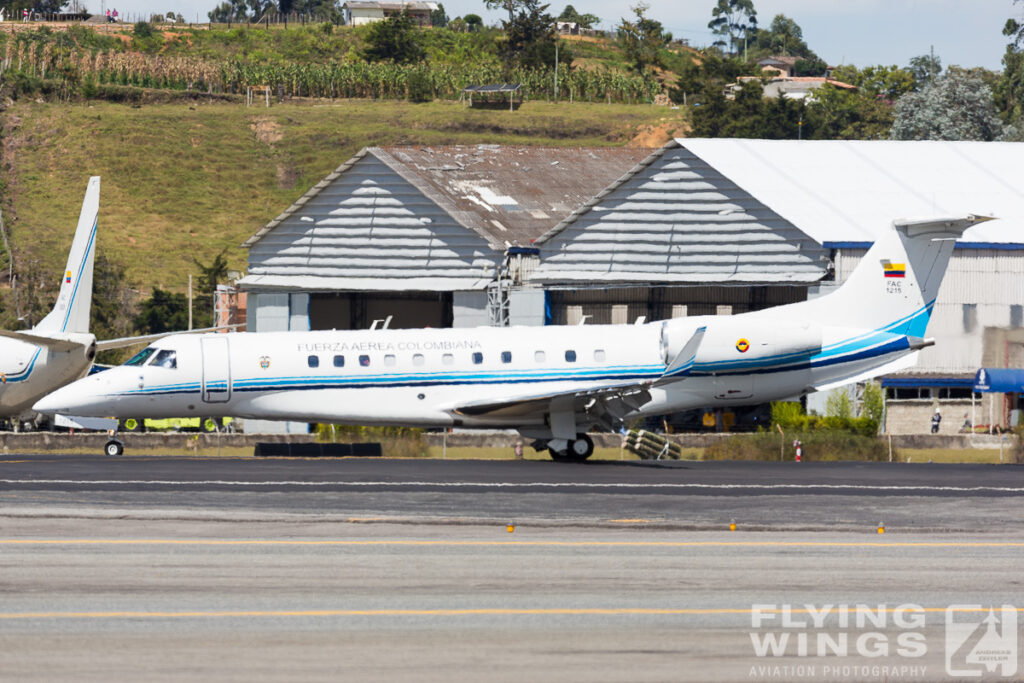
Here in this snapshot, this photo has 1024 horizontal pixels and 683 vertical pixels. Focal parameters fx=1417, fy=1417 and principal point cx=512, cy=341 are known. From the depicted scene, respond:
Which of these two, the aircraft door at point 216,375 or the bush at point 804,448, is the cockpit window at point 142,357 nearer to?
the aircraft door at point 216,375

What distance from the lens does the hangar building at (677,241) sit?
4431 cm

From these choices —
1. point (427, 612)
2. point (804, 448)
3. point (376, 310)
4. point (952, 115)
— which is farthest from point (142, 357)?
point (952, 115)

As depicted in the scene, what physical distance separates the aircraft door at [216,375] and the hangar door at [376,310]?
20756 mm

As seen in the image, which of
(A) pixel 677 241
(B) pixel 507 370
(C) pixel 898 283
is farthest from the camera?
(A) pixel 677 241

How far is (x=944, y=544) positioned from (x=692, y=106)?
382 ft

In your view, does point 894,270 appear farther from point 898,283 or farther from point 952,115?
point 952,115

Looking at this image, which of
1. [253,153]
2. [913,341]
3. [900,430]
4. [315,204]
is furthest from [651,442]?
[253,153]

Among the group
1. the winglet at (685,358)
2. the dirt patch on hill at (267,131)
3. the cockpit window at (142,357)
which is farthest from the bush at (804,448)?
the dirt patch on hill at (267,131)

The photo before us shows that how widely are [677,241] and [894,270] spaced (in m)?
14.9

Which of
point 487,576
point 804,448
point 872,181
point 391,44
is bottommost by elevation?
point 804,448

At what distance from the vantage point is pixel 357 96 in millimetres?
134875

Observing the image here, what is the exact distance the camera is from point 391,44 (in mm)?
150125

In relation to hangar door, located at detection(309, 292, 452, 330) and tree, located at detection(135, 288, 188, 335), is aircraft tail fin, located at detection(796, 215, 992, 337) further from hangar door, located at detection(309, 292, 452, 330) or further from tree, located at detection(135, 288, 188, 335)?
tree, located at detection(135, 288, 188, 335)

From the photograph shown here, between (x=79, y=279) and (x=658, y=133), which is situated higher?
(x=658, y=133)
